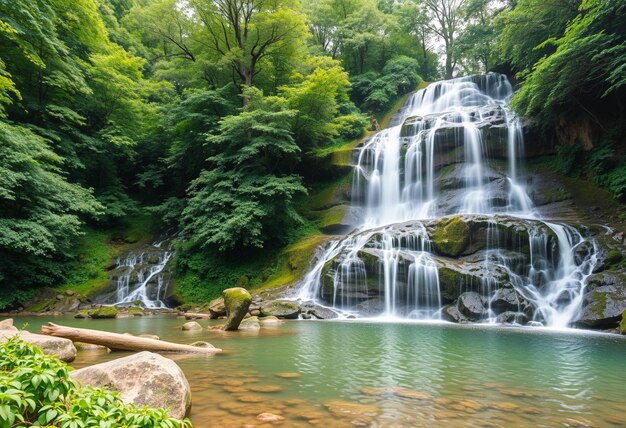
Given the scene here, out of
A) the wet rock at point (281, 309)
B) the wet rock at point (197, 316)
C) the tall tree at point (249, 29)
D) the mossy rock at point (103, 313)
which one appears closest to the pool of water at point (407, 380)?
the wet rock at point (281, 309)

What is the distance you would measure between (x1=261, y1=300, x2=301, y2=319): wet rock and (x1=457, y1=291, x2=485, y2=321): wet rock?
17.4ft

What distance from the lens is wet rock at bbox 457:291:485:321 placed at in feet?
38.1

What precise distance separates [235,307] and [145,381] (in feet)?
20.8

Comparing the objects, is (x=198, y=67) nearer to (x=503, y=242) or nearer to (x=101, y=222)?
(x=101, y=222)

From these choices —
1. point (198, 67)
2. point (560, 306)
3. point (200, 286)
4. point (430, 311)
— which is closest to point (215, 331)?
point (430, 311)

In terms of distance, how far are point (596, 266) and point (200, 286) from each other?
50.2 ft

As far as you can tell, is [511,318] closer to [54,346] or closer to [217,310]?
[217,310]

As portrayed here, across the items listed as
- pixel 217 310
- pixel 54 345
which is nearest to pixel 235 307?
pixel 217 310

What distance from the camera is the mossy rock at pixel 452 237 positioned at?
13617 mm

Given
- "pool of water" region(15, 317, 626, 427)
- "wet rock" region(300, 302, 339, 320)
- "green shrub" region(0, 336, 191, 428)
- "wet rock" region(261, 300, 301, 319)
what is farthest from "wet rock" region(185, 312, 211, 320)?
"green shrub" region(0, 336, 191, 428)

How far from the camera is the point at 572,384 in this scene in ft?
15.8

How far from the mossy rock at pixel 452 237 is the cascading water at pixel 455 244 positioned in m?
0.03

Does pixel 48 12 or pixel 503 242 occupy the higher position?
pixel 48 12

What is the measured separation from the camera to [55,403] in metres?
1.91
